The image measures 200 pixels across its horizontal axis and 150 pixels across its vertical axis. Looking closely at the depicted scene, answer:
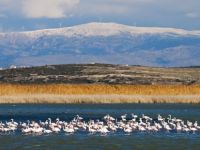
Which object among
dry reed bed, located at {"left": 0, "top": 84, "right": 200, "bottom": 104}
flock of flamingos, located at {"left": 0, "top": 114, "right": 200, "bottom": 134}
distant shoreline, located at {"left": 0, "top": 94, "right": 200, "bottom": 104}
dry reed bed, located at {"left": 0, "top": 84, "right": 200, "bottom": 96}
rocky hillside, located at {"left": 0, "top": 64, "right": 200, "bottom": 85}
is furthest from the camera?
rocky hillside, located at {"left": 0, "top": 64, "right": 200, "bottom": 85}

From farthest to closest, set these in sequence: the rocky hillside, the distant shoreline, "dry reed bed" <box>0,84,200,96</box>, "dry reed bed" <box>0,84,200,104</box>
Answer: the rocky hillside
"dry reed bed" <box>0,84,200,96</box>
"dry reed bed" <box>0,84,200,104</box>
the distant shoreline

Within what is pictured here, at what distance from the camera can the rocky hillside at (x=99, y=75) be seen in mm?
107688

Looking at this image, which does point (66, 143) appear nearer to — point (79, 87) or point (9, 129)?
point (9, 129)

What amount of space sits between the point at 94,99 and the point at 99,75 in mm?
36645

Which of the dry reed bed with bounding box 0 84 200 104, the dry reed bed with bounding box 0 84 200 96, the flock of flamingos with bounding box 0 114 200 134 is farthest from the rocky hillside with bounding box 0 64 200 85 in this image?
the flock of flamingos with bounding box 0 114 200 134

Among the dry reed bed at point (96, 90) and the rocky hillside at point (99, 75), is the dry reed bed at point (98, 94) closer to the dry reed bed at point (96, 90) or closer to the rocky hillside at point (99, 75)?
the dry reed bed at point (96, 90)

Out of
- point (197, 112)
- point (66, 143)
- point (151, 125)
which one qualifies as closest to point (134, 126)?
point (151, 125)

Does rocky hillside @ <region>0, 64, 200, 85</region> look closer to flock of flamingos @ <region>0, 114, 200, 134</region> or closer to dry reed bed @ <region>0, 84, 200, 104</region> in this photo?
dry reed bed @ <region>0, 84, 200, 104</region>

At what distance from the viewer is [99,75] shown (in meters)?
113

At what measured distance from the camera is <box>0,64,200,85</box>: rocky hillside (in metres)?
108

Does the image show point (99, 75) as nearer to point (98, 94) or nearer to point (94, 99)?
point (98, 94)

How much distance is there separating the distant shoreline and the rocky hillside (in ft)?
80.9

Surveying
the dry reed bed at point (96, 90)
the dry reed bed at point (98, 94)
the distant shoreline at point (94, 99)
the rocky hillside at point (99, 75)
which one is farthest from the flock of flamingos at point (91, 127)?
the rocky hillside at point (99, 75)

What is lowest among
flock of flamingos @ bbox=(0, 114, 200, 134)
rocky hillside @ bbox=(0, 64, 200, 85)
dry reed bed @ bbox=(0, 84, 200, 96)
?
→ flock of flamingos @ bbox=(0, 114, 200, 134)
